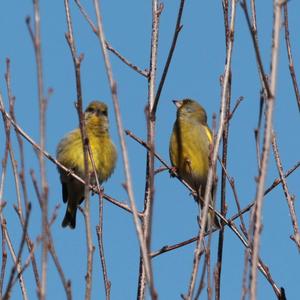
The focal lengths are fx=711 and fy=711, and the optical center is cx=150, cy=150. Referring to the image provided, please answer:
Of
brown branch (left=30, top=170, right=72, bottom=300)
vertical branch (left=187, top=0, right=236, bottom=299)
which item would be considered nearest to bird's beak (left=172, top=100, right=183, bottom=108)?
vertical branch (left=187, top=0, right=236, bottom=299)

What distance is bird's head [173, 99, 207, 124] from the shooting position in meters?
7.29

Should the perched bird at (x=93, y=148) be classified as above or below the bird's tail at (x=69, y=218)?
above

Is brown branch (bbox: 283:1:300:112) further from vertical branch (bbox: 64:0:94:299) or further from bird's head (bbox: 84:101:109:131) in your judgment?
bird's head (bbox: 84:101:109:131)

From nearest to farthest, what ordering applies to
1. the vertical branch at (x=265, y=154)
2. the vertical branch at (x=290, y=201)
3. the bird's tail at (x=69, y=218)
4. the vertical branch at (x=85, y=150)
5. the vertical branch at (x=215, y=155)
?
A: the vertical branch at (x=265, y=154) < the vertical branch at (x=85, y=150) < the vertical branch at (x=215, y=155) < the vertical branch at (x=290, y=201) < the bird's tail at (x=69, y=218)

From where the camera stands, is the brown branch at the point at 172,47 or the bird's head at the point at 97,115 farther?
the bird's head at the point at 97,115

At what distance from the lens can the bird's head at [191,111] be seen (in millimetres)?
7289

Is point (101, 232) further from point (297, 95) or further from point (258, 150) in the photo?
point (297, 95)

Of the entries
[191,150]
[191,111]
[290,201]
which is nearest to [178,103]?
[191,111]

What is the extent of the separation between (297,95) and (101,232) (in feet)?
4.05

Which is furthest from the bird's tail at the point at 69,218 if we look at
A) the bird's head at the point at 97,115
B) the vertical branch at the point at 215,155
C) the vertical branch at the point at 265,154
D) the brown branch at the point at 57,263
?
the vertical branch at the point at 265,154

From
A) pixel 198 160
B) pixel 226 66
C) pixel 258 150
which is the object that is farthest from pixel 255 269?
pixel 198 160

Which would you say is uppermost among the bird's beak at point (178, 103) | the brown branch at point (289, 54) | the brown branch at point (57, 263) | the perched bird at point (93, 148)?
the bird's beak at point (178, 103)

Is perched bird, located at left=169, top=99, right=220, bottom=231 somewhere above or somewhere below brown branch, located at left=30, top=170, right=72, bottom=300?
above

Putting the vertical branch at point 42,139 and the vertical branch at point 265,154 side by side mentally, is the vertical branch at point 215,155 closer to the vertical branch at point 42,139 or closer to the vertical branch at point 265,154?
the vertical branch at point 265,154
